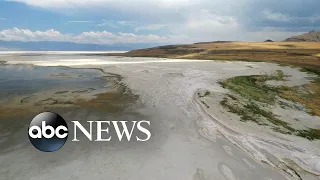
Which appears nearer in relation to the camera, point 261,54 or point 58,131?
point 58,131

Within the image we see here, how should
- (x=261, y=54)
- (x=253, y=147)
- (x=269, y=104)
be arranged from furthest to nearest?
(x=261, y=54)
(x=269, y=104)
(x=253, y=147)

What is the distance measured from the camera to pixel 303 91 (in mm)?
24688

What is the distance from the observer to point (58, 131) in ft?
34.1

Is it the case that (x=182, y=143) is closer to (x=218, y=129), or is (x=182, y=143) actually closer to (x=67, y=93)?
(x=218, y=129)

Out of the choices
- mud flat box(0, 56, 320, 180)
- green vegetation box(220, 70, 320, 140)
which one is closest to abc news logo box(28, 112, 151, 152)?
mud flat box(0, 56, 320, 180)

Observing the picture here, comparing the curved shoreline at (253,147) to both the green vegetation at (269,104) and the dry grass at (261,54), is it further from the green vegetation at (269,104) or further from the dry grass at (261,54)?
the dry grass at (261,54)

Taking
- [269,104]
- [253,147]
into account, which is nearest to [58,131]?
[253,147]

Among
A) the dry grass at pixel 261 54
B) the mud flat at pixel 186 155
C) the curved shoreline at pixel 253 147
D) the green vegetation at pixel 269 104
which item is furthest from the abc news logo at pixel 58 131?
the dry grass at pixel 261 54

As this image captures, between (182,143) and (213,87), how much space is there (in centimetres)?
1239

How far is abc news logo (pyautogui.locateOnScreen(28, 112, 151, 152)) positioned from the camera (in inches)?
396

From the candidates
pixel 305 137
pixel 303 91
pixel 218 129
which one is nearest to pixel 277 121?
pixel 305 137

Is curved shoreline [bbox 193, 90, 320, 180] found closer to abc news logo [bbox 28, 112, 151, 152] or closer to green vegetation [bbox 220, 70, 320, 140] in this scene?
green vegetation [bbox 220, 70, 320, 140]

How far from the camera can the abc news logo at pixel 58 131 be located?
396 inches

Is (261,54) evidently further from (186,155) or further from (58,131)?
(58,131)
